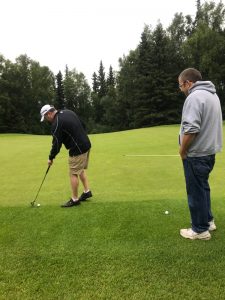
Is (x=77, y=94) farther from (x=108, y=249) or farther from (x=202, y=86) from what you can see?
(x=108, y=249)

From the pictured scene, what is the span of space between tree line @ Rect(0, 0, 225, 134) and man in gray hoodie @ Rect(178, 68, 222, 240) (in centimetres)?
3886

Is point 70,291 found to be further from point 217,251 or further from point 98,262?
point 217,251

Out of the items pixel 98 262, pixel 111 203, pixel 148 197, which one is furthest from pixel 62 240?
pixel 148 197

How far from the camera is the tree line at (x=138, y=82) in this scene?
42.2 meters

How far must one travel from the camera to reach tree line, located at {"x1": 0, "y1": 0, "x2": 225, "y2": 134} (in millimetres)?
42156

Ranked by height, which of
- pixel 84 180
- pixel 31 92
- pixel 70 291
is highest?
pixel 31 92

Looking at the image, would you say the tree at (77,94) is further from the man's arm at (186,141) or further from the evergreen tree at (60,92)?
the man's arm at (186,141)

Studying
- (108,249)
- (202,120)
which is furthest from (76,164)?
(202,120)

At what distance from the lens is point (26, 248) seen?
4.07 m

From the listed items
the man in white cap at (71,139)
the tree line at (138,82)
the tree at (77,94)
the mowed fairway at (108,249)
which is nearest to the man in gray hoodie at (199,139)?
the mowed fairway at (108,249)

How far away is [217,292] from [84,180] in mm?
3468

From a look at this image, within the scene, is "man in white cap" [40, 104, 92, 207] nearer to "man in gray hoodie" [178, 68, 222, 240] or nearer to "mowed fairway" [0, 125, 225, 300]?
"mowed fairway" [0, 125, 225, 300]

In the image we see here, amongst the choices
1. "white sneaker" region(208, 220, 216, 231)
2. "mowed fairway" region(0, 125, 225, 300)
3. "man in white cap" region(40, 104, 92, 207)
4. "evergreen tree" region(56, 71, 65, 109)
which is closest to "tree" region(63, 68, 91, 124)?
"evergreen tree" region(56, 71, 65, 109)

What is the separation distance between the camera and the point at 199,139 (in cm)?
402
